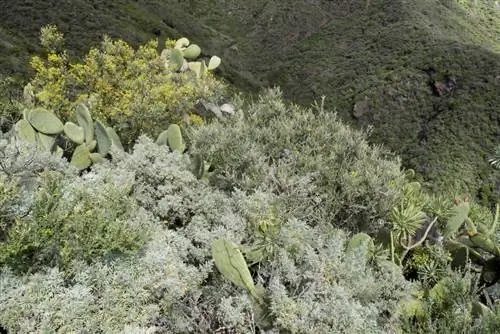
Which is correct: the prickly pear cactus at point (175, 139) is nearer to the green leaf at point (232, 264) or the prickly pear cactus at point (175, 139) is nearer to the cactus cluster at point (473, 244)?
the green leaf at point (232, 264)

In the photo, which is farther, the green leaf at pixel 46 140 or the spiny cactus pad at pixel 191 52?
the spiny cactus pad at pixel 191 52

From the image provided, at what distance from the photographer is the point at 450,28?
7231 centimetres

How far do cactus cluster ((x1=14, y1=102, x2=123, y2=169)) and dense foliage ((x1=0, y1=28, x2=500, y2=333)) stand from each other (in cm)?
6

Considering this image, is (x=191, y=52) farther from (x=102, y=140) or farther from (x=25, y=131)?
(x=25, y=131)

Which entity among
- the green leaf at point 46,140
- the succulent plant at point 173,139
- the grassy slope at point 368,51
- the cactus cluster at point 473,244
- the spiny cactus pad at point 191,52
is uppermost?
the cactus cluster at point 473,244

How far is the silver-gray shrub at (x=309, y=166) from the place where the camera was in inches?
220

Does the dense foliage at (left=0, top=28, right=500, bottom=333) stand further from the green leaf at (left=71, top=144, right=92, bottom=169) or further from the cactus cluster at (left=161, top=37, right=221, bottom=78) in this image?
the cactus cluster at (left=161, top=37, right=221, bottom=78)

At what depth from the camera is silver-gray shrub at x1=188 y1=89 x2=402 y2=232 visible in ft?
18.3

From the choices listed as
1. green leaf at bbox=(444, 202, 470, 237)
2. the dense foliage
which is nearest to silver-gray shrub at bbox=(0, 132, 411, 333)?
the dense foliage

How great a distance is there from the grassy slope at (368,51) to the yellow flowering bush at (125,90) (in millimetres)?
26693

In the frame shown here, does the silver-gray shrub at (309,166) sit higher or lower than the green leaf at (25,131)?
higher

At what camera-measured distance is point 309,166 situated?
5895 millimetres

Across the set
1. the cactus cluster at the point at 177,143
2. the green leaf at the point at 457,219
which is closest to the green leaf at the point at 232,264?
the cactus cluster at the point at 177,143

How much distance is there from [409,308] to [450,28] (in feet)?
256
